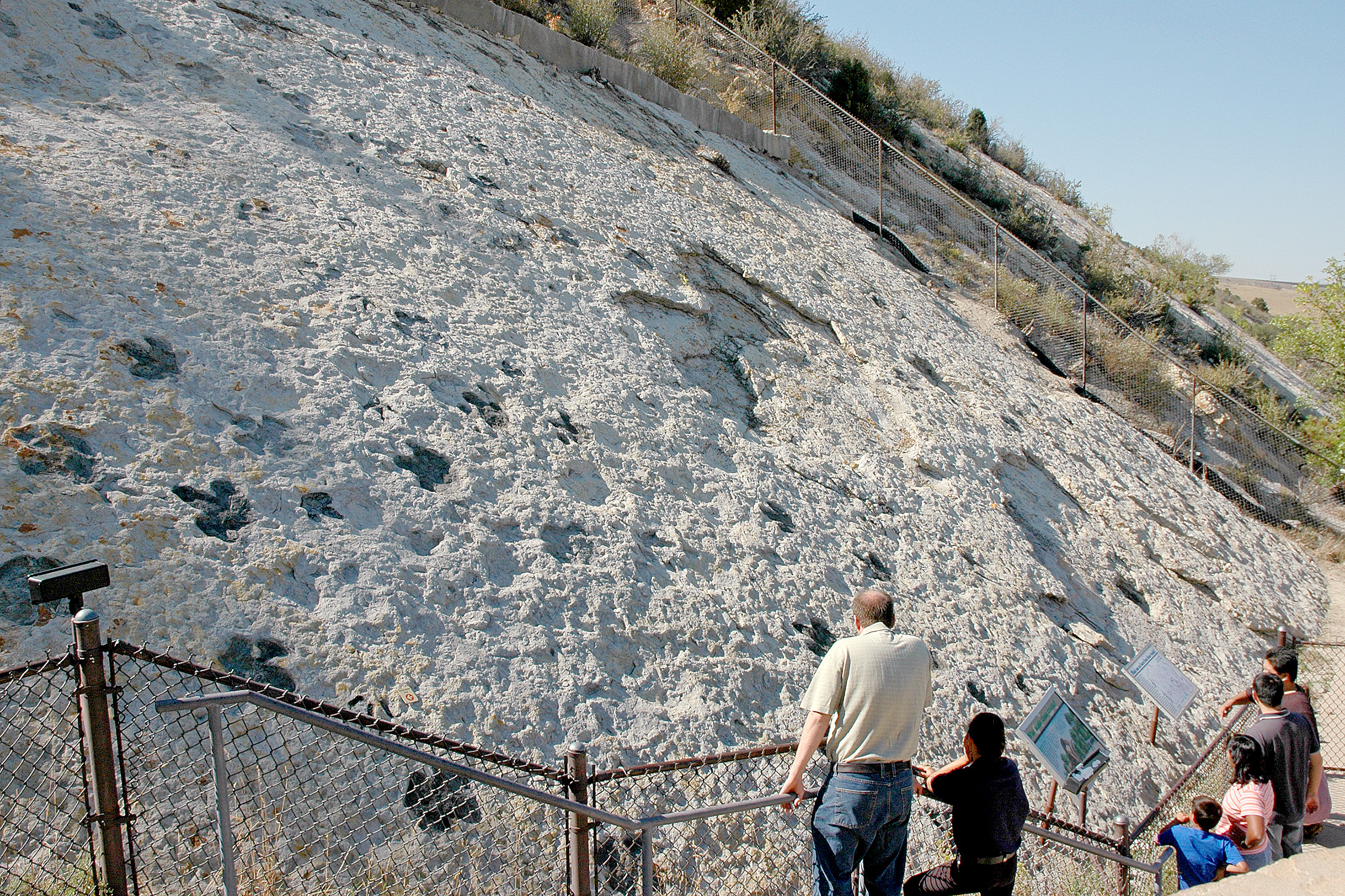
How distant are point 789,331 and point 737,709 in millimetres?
3646

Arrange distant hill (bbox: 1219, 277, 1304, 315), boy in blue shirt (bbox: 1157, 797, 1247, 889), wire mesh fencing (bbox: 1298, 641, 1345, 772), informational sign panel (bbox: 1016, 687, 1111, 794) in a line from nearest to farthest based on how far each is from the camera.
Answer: informational sign panel (bbox: 1016, 687, 1111, 794) → boy in blue shirt (bbox: 1157, 797, 1247, 889) → wire mesh fencing (bbox: 1298, 641, 1345, 772) → distant hill (bbox: 1219, 277, 1304, 315)

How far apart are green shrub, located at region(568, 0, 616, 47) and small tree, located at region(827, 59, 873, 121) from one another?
6.78 meters

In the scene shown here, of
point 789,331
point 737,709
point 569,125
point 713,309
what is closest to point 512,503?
point 737,709

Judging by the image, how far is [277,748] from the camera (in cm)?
264

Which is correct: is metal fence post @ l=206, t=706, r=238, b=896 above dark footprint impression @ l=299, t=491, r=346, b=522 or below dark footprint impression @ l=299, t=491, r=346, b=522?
below

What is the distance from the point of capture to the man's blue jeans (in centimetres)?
278

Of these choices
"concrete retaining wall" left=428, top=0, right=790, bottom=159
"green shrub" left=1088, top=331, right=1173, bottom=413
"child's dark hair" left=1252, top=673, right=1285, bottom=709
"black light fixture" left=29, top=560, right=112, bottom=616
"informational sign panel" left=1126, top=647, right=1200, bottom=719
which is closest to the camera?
"black light fixture" left=29, top=560, right=112, bottom=616

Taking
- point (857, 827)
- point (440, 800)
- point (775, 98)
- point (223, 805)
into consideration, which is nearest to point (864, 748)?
point (857, 827)

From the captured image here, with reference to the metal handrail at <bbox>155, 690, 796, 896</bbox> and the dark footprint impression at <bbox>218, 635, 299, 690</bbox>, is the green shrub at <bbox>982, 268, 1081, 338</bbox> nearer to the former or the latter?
the metal handrail at <bbox>155, 690, 796, 896</bbox>

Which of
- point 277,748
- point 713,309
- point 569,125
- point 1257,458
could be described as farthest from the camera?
point 1257,458

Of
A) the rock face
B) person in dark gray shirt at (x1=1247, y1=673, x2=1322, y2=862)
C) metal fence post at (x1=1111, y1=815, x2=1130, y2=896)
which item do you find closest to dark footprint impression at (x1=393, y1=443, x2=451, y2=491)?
the rock face

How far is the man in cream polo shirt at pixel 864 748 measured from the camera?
2.78m

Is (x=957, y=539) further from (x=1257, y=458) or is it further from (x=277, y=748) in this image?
(x=1257, y=458)

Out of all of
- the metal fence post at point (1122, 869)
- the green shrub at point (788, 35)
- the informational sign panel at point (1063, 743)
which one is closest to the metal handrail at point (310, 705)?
the informational sign panel at point (1063, 743)
